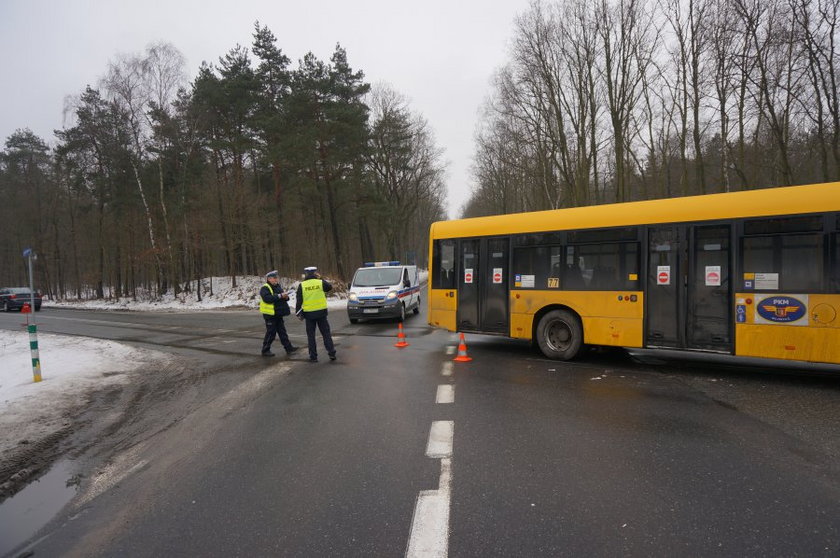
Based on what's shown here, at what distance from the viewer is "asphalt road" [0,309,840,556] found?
289 cm

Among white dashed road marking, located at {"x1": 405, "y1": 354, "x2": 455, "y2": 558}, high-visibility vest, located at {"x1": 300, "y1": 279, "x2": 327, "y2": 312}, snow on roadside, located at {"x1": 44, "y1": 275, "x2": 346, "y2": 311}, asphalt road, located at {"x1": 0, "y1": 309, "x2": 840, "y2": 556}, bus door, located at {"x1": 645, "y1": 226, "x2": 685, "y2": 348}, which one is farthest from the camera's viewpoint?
snow on roadside, located at {"x1": 44, "y1": 275, "x2": 346, "y2": 311}

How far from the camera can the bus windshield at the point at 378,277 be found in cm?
1566

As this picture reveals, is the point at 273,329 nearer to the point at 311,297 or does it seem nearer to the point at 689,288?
the point at 311,297

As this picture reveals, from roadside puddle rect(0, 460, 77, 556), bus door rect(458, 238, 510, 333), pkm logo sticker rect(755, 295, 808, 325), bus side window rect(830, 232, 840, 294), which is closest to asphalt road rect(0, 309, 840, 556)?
roadside puddle rect(0, 460, 77, 556)

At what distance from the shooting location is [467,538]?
286 cm

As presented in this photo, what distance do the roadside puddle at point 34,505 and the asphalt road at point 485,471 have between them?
159mm

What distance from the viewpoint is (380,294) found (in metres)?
14.9

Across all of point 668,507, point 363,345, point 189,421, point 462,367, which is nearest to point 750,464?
point 668,507

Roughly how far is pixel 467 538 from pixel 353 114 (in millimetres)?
27954

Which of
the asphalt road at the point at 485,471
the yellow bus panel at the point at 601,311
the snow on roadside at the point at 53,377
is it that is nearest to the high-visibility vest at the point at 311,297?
the asphalt road at the point at 485,471

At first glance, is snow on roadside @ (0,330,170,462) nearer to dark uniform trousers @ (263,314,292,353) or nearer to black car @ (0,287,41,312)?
dark uniform trousers @ (263,314,292,353)

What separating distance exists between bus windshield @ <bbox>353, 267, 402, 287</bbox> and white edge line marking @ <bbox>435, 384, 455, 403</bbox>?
908 centimetres

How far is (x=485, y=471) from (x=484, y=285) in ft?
19.0

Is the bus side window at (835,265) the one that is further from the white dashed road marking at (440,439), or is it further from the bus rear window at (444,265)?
the bus rear window at (444,265)
